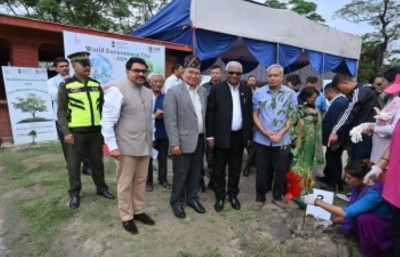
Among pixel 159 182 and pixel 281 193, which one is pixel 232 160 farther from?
pixel 159 182

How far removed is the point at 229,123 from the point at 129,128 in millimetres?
Answer: 1091

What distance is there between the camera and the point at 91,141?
3.62m

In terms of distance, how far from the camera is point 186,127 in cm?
321

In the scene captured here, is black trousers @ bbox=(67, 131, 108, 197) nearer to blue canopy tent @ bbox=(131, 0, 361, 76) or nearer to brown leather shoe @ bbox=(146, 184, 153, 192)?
brown leather shoe @ bbox=(146, 184, 153, 192)

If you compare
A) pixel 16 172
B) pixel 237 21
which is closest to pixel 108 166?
pixel 16 172

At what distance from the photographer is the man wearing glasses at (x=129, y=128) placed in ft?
9.25

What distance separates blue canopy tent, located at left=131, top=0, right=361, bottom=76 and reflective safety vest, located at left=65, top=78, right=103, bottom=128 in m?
5.67

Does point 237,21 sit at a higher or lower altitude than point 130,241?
higher

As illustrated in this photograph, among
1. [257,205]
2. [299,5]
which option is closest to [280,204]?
[257,205]

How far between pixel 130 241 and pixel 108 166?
2.69 metres

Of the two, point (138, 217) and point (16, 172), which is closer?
point (138, 217)

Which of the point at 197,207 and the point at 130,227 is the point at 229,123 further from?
the point at 130,227

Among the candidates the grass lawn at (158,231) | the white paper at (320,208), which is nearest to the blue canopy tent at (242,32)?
the grass lawn at (158,231)

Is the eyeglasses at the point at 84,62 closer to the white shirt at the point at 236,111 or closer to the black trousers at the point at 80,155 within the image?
the black trousers at the point at 80,155
